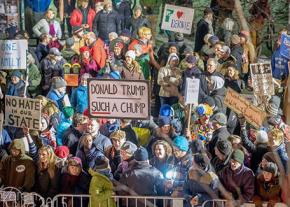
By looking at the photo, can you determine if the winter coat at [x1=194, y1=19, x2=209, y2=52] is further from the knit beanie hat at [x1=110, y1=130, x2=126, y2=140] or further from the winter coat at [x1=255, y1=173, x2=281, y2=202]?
the winter coat at [x1=255, y1=173, x2=281, y2=202]

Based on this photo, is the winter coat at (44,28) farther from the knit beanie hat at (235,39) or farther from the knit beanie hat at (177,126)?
the knit beanie hat at (235,39)

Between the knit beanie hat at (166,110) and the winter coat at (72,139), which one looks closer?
the knit beanie hat at (166,110)

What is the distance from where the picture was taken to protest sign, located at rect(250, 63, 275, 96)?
749 centimetres

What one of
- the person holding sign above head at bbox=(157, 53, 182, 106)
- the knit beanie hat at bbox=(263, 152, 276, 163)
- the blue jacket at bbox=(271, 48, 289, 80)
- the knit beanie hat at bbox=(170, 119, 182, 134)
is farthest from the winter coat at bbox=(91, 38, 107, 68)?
the knit beanie hat at bbox=(263, 152, 276, 163)

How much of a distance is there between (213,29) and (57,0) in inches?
60.9

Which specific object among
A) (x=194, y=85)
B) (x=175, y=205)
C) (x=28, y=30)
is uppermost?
(x=28, y=30)

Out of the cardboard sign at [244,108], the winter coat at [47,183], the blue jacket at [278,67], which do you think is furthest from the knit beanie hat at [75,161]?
the blue jacket at [278,67]

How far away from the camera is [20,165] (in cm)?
797

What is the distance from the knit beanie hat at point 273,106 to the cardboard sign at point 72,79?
186 centimetres

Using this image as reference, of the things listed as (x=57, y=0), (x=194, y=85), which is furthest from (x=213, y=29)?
(x=57, y=0)

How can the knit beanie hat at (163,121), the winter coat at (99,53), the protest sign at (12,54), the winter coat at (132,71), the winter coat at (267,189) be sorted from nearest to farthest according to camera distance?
the winter coat at (267,189) < the knit beanie hat at (163,121) < the winter coat at (132,71) < the winter coat at (99,53) < the protest sign at (12,54)

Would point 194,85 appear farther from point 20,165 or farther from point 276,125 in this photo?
point 20,165

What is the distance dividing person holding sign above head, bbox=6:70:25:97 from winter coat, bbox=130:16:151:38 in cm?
120

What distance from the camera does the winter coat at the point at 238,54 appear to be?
24.8 feet
